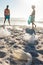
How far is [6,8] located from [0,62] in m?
7.75

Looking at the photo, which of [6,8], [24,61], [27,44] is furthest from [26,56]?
[6,8]

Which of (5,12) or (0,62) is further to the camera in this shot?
(5,12)

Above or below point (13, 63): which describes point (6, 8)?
above

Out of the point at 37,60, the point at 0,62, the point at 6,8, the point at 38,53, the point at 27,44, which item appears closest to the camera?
the point at 0,62

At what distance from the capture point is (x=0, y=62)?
592cm

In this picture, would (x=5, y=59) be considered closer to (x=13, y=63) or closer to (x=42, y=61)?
(x=13, y=63)

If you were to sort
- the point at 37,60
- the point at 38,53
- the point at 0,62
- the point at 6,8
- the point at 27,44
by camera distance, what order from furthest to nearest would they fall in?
the point at 6,8 → the point at 27,44 → the point at 38,53 → the point at 37,60 → the point at 0,62

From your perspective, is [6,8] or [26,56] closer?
[26,56]

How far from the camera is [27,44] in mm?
8320

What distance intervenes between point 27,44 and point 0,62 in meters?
2.57

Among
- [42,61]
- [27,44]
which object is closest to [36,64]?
[42,61]

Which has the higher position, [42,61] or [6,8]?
[6,8]

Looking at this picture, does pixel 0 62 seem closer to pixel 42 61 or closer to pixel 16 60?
pixel 16 60

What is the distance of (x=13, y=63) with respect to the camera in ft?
19.6
